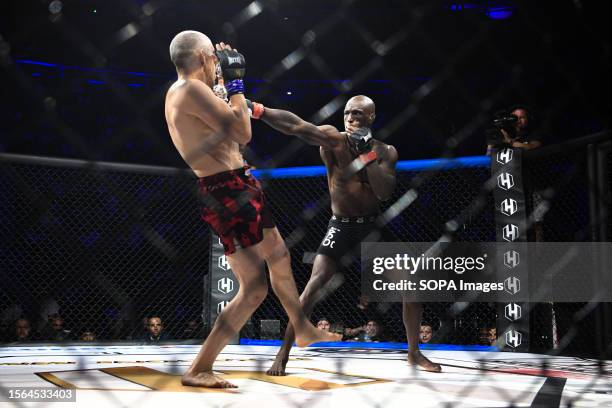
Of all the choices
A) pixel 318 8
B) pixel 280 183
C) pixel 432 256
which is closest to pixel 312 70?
pixel 318 8

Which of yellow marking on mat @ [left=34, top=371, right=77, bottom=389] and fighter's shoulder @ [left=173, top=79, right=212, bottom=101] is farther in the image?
yellow marking on mat @ [left=34, top=371, right=77, bottom=389]

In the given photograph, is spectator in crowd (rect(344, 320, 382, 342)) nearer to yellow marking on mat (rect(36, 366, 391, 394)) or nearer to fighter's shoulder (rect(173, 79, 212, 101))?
yellow marking on mat (rect(36, 366, 391, 394))

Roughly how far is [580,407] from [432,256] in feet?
6.44

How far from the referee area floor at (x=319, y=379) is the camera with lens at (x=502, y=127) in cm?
121

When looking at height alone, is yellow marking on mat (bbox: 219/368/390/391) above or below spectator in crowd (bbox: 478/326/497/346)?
above

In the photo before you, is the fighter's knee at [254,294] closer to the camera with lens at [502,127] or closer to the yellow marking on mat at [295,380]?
the yellow marking on mat at [295,380]

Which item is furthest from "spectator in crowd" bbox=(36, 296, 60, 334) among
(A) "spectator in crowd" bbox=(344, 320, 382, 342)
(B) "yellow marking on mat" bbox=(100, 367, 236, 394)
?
(A) "spectator in crowd" bbox=(344, 320, 382, 342)

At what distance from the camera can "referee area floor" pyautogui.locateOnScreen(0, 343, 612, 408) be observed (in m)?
1.68

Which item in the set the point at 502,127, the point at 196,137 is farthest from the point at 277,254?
the point at 502,127

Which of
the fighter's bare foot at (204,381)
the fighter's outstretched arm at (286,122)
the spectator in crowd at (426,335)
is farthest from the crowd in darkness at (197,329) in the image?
the fighter's bare foot at (204,381)

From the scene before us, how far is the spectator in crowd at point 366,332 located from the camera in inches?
161

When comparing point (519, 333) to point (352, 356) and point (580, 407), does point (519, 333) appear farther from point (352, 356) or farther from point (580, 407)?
point (580, 407)

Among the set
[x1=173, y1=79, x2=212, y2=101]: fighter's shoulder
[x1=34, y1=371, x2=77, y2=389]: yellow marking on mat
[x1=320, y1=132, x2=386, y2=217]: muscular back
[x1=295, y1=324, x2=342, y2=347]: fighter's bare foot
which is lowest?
[x1=34, y1=371, x2=77, y2=389]: yellow marking on mat

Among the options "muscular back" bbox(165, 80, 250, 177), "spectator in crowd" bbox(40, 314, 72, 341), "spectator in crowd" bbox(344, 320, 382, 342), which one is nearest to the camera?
"muscular back" bbox(165, 80, 250, 177)
